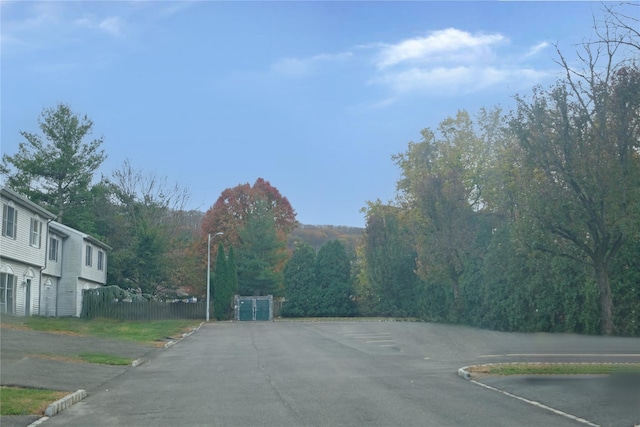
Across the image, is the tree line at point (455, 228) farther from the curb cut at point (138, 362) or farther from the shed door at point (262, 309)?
the curb cut at point (138, 362)

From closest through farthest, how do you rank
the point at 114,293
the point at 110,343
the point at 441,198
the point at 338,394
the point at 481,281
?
the point at 338,394
the point at 110,343
the point at 481,281
the point at 441,198
the point at 114,293

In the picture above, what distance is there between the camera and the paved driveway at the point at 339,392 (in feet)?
34.7

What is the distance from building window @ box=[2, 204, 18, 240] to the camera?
106ft

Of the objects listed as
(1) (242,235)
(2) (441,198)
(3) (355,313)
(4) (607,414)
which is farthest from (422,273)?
(4) (607,414)

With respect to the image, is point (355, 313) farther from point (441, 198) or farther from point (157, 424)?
point (157, 424)

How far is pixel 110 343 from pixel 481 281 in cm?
2131

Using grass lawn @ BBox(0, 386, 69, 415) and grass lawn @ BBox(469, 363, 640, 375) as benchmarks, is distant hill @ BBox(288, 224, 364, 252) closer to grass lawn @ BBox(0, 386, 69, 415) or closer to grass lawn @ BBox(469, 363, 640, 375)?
grass lawn @ BBox(469, 363, 640, 375)

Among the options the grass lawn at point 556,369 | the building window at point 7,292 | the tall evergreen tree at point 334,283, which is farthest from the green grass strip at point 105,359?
the tall evergreen tree at point 334,283

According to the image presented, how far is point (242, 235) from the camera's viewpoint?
6397cm

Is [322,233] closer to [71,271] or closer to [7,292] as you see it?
[71,271]

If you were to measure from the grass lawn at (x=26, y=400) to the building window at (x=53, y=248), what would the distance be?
103 feet

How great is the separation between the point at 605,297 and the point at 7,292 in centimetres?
2689

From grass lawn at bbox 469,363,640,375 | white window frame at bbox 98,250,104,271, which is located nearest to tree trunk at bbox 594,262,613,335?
grass lawn at bbox 469,363,640,375

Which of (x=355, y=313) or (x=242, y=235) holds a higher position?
(x=242, y=235)
